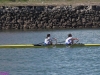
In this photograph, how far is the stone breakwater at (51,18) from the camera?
66125mm

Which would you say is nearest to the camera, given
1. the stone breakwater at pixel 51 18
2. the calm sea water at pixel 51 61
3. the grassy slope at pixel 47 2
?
the calm sea water at pixel 51 61

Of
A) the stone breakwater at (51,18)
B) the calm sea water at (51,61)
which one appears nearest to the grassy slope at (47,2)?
the stone breakwater at (51,18)

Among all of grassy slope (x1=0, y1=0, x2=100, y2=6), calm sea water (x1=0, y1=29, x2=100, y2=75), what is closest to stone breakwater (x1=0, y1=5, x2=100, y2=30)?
grassy slope (x1=0, y1=0, x2=100, y2=6)

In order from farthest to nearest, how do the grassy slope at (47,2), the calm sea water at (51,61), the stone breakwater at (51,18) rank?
the grassy slope at (47,2) < the stone breakwater at (51,18) < the calm sea water at (51,61)

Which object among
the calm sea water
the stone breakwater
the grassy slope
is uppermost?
the grassy slope

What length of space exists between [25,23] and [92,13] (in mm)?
7683

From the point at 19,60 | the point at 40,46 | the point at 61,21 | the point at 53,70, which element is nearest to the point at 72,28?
the point at 61,21

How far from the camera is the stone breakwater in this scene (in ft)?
217

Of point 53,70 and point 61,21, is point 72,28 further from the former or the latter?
point 53,70

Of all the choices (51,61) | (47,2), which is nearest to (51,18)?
(47,2)

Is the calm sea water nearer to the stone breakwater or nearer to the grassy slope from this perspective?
the stone breakwater

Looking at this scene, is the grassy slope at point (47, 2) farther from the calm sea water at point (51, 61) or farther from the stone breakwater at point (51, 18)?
the calm sea water at point (51, 61)

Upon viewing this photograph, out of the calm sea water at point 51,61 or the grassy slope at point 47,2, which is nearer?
the calm sea water at point 51,61

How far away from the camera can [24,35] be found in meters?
58.9
